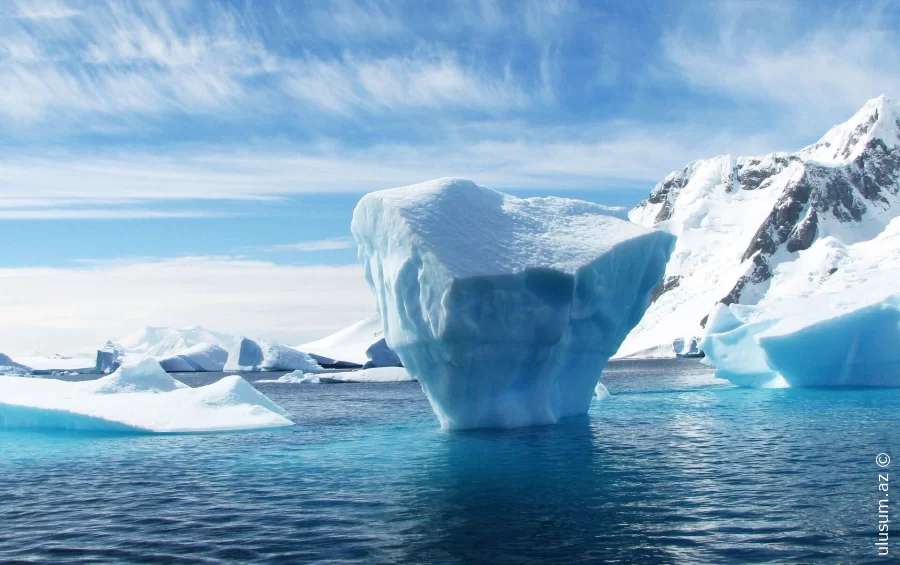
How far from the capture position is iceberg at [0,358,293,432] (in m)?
22.8

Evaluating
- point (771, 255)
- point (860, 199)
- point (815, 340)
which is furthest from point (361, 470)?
point (860, 199)

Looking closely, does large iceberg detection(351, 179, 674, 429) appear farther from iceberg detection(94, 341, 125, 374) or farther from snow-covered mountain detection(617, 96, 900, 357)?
snow-covered mountain detection(617, 96, 900, 357)

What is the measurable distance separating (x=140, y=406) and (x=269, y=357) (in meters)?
60.0

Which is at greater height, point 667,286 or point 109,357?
point 667,286

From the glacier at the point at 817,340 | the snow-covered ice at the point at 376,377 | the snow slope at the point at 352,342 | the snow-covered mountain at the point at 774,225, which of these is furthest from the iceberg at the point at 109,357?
the snow-covered mountain at the point at 774,225

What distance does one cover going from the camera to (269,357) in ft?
274

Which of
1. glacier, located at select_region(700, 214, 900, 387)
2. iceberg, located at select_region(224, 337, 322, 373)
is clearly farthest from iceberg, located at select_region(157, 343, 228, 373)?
glacier, located at select_region(700, 214, 900, 387)

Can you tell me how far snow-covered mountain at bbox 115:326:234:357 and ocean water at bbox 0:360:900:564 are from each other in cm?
8209

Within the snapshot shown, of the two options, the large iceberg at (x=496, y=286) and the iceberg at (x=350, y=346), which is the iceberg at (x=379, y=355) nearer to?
the iceberg at (x=350, y=346)

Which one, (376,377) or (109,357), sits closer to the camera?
(376,377)

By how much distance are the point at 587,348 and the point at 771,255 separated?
5872 inches

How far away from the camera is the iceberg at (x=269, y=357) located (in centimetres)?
8281

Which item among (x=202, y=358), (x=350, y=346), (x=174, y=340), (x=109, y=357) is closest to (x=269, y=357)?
(x=202, y=358)

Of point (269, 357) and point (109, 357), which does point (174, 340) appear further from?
point (269, 357)
